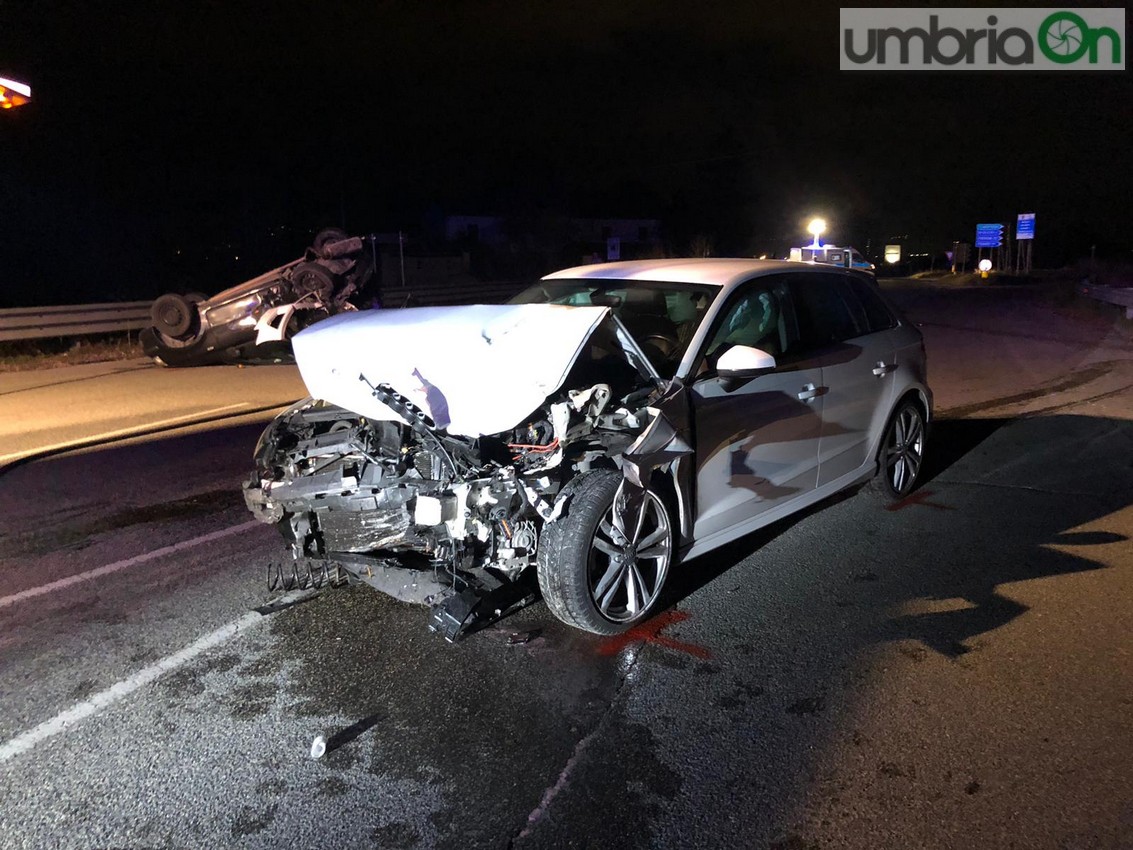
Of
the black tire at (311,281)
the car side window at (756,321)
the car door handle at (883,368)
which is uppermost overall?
the black tire at (311,281)

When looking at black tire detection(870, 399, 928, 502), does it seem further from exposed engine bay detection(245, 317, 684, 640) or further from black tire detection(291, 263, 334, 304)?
black tire detection(291, 263, 334, 304)

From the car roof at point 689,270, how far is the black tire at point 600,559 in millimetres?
1433

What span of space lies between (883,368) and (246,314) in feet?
34.1

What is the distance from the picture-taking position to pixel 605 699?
3605mm

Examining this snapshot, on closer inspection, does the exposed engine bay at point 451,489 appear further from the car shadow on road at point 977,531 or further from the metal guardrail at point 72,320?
the metal guardrail at point 72,320

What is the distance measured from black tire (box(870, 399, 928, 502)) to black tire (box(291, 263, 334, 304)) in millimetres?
9717

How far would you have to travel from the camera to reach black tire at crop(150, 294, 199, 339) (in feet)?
43.6

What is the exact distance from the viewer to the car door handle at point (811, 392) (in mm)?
5012

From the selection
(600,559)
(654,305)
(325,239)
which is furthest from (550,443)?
(325,239)

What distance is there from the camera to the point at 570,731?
3.37 m

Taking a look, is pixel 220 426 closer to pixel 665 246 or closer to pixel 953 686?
pixel 953 686

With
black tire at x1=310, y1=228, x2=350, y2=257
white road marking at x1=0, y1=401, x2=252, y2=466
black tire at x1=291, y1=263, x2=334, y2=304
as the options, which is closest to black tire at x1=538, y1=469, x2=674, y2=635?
white road marking at x1=0, y1=401, x2=252, y2=466

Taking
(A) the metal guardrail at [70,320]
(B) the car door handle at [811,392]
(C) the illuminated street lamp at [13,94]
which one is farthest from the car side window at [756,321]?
(A) the metal guardrail at [70,320]

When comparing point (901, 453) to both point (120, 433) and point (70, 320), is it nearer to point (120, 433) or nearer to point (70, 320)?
point (120, 433)
